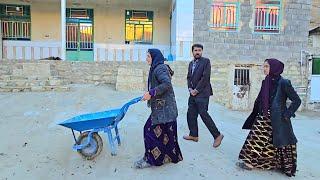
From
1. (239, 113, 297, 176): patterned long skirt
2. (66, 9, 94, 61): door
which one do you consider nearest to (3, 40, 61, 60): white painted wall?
(66, 9, 94, 61): door

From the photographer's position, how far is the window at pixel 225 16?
45.8 ft

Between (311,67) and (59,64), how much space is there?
1031 centimetres

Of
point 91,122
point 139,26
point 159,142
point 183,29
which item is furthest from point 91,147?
point 139,26

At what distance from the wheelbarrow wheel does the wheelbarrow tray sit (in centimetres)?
22

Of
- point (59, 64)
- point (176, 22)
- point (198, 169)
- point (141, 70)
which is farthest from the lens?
point (176, 22)

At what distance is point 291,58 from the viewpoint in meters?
14.4

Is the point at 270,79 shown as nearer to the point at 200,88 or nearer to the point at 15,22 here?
the point at 200,88

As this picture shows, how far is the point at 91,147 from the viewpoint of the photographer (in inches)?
197

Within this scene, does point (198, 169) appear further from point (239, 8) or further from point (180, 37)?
point (239, 8)

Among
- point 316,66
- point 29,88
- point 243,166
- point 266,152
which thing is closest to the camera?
point 266,152

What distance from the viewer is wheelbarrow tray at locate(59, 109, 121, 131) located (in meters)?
4.58

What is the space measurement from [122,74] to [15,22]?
301 inches

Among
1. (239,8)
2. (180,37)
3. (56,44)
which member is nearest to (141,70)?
(180,37)

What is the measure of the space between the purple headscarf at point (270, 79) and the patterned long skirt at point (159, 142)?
1198 mm
